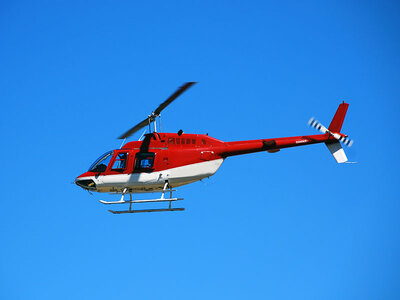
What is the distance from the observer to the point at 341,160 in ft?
65.3

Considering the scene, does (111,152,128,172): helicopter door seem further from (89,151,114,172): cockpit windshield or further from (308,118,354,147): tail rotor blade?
(308,118,354,147): tail rotor blade

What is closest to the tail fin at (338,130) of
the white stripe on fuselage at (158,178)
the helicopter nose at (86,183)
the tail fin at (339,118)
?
the tail fin at (339,118)

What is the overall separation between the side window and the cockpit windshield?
0.34 meters

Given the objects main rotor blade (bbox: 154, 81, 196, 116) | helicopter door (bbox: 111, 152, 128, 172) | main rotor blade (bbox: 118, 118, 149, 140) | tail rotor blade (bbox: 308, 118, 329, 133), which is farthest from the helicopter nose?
tail rotor blade (bbox: 308, 118, 329, 133)

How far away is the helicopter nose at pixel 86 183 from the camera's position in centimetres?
1939

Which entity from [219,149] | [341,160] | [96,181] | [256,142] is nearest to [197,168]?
[219,149]

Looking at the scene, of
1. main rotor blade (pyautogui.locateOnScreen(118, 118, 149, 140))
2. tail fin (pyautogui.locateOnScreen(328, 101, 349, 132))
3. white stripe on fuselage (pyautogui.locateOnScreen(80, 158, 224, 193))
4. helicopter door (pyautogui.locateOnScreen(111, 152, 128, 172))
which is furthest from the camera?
tail fin (pyautogui.locateOnScreen(328, 101, 349, 132))

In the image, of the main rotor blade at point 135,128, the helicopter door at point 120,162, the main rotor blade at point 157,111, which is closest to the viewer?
the main rotor blade at point 157,111

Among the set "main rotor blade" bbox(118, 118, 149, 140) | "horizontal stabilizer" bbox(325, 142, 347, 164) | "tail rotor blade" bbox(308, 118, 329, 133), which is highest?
"main rotor blade" bbox(118, 118, 149, 140)

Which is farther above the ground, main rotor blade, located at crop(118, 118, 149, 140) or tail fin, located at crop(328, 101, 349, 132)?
main rotor blade, located at crop(118, 118, 149, 140)

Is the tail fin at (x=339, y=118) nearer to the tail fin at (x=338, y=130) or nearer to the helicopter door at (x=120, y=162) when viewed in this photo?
the tail fin at (x=338, y=130)

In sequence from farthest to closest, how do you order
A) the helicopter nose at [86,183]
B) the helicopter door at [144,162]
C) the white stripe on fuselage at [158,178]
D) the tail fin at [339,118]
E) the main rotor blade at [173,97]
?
the tail fin at [339,118] → the helicopter nose at [86,183] → the helicopter door at [144,162] → the white stripe on fuselage at [158,178] → the main rotor blade at [173,97]

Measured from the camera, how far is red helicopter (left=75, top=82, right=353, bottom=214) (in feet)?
62.5

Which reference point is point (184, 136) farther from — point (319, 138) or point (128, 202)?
point (319, 138)
